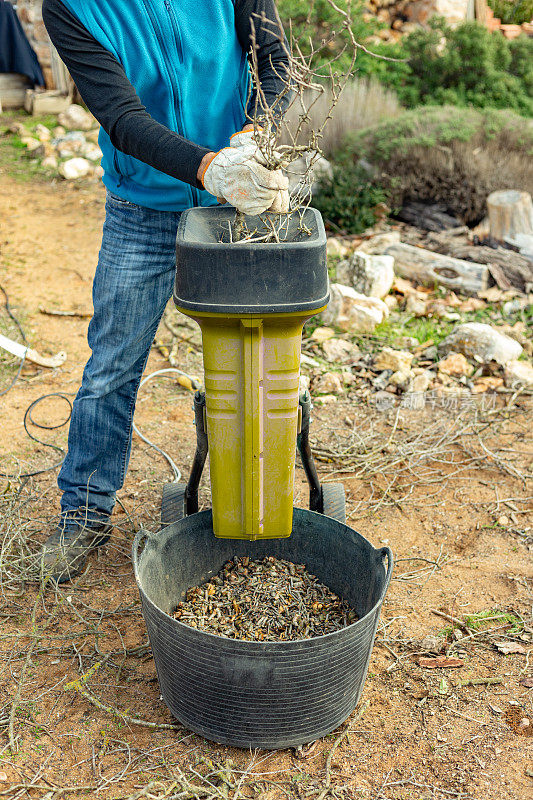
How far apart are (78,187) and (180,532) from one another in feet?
17.8

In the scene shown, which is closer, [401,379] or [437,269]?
[401,379]

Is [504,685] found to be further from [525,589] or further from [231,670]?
[231,670]

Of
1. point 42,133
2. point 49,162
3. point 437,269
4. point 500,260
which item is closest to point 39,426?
point 437,269

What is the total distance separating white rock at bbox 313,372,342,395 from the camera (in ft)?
13.1

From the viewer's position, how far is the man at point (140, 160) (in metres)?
1.94

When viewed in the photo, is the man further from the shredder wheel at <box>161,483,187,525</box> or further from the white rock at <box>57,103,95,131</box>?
the white rock at <box>57,103,95,131</box>

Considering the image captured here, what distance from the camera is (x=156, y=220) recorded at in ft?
7.70

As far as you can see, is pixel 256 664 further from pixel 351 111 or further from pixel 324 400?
pixel 351 111

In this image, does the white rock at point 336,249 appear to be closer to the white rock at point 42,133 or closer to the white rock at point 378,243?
the white rock at point 378,243

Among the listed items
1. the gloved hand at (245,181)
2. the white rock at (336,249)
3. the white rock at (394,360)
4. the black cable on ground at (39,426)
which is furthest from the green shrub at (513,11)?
the gloved hand at (245,181)

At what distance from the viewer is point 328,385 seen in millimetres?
4027

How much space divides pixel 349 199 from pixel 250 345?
428 cm

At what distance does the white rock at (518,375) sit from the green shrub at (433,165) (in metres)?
2.15

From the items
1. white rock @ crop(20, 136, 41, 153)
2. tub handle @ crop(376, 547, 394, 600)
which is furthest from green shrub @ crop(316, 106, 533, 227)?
tub handle @ crop(376, 547, 394, 600)
